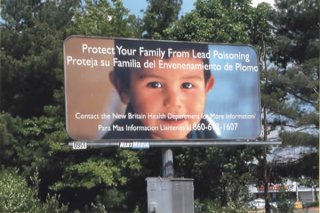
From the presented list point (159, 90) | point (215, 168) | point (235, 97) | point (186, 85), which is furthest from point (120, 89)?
point (215, 168)

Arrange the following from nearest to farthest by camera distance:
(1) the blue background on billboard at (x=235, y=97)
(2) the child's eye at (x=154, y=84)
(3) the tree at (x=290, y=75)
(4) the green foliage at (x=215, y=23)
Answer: (2) the child's eye at (x=154, y=84) → (1) the blue background on billboard at (x=235, y=97) → (3) the tree at (x=290, y=75) → (4) the green foliage at (x=215, y=23)

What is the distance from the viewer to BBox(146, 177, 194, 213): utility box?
11.9m

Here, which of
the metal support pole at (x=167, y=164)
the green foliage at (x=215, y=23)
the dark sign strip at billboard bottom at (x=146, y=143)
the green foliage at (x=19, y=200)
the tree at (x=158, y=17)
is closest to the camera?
the dark sign strip at billboard bottom at (x=146, y=143)

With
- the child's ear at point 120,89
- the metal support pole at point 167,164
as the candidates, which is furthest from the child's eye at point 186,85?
the metal support pole at point 167,164

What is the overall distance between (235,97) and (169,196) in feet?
12.3

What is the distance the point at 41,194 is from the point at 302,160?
10.5 meters

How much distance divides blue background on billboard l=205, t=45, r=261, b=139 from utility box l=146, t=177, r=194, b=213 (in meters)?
2.52

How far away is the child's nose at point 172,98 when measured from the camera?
1393 cm

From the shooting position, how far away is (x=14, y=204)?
16547 millimetres

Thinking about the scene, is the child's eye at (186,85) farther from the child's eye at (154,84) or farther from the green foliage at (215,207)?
the green foliage at (215,207)

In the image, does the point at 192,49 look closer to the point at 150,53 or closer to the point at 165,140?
the point at 150,53

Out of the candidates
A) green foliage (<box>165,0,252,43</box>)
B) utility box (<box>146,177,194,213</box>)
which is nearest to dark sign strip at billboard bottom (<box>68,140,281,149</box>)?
utility box (<box>146,177,194,213</box>)

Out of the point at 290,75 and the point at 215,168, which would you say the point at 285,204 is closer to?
the point at 215,168

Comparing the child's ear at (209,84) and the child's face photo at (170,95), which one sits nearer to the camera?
the child's face photo at (170,95)
